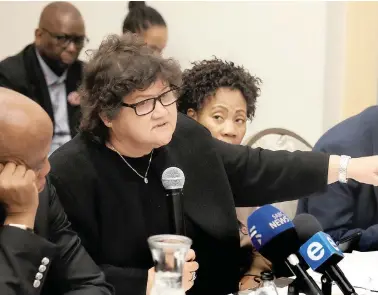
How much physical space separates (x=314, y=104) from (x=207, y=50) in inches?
30.1

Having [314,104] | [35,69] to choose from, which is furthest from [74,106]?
[314,104]

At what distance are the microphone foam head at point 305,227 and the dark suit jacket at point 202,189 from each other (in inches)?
11.5

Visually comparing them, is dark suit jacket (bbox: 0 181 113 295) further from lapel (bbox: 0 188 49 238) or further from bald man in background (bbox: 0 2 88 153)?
bald man in background (bbox: 0 2 88 153)

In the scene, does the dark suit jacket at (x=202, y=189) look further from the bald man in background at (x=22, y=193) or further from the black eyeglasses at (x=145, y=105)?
the bald man in background at (x=22, y=193)

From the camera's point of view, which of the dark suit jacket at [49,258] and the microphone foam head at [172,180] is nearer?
the dark suit jacket at [49,258]

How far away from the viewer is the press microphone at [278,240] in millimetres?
1268

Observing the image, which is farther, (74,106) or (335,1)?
(335,1)

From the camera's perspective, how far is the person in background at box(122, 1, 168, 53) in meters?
3.48

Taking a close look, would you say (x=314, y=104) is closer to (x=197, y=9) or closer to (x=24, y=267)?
(x=197, y=9)

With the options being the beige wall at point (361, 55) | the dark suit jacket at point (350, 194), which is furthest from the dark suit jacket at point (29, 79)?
the beige wall at point (361, 55)

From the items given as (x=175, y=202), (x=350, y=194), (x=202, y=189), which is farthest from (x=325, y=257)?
(x=350, y=194)

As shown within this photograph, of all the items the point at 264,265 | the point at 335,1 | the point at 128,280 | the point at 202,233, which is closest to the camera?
the point at 128,280

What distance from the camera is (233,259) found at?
1695mm

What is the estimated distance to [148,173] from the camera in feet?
5.24
